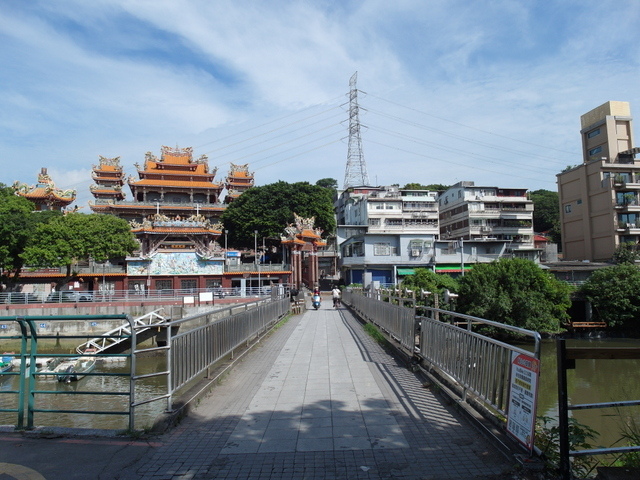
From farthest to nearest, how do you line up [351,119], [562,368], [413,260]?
1. [351,119]
2. [413,260]
3. [562,368]

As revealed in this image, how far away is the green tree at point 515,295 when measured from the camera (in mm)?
23812

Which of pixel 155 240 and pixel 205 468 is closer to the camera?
pixel 205 468

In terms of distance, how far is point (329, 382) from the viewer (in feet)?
23.7

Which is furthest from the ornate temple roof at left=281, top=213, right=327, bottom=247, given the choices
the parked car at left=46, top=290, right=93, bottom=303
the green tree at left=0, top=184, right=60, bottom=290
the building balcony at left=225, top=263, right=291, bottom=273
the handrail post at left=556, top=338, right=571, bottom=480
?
the handrail post at left=556, top=338, right=571, bottom=480

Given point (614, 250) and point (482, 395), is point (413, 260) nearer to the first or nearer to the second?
point (614, 250)

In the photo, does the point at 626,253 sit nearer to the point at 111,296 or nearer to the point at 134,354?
the point at 111,296

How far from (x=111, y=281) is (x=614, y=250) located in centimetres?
→ 4563

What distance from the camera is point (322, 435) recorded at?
4742 millimetres

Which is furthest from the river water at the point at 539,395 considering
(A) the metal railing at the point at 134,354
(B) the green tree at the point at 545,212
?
(B) the green tree at the point at 545,212

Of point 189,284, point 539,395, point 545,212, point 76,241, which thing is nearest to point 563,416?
point 539,395

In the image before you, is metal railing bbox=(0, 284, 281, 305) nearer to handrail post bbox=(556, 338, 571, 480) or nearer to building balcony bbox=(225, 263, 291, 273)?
building balcony bbox=(225, 263, 291, 273)

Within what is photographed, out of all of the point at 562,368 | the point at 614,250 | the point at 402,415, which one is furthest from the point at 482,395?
the point at 614,250

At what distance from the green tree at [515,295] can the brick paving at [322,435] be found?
58.2 ft

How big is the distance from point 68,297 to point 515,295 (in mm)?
28780
